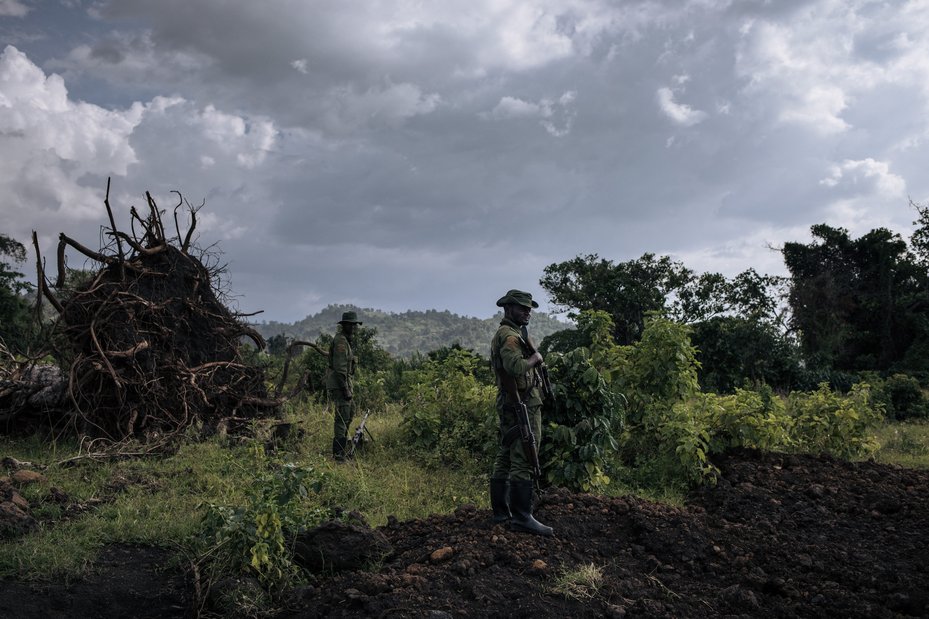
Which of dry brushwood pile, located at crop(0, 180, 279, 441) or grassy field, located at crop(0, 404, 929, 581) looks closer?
grassy field, located at crop(0, 404, 929, 581)

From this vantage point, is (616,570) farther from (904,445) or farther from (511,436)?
(904,445)

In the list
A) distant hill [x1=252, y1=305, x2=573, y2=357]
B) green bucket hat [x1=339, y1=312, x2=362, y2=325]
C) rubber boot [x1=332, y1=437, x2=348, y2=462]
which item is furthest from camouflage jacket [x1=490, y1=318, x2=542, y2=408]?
distant hill [x1=252, y1=305, x2=573, y2=357]

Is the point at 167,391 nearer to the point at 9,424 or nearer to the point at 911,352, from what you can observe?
the point at 9,424

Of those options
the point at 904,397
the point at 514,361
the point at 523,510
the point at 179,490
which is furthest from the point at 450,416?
the point at 904,397

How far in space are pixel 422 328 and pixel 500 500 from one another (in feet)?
398

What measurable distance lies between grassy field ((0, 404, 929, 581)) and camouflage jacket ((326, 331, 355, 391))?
99 cm

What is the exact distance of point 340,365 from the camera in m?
10.2

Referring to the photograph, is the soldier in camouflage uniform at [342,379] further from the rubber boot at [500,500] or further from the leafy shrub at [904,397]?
the leafy shrub at [904,397]

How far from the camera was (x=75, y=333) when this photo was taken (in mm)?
10719

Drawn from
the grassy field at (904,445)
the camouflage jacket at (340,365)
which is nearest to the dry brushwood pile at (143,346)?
the camouflage jacket at (340,365)

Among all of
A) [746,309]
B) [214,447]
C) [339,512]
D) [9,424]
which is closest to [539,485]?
[339,512]

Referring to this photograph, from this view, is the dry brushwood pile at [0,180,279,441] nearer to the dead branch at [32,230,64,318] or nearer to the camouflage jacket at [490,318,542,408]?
the dead branch at [32,230,64,318]

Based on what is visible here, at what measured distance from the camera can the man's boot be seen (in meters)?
5.68

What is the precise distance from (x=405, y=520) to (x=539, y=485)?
5.49 feet
